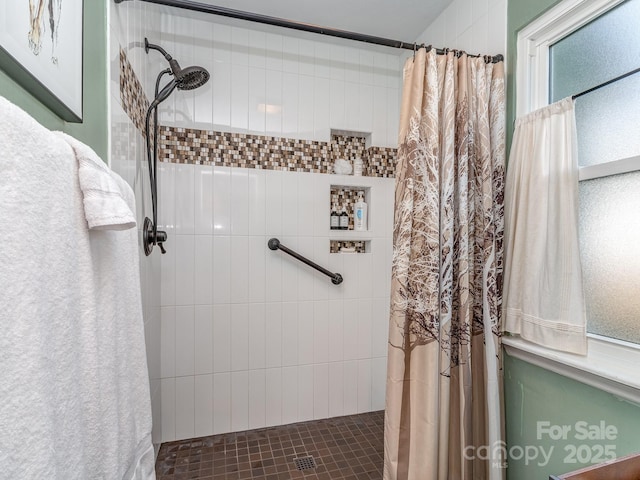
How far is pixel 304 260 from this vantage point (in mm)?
2008

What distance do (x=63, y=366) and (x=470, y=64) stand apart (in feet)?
5.60

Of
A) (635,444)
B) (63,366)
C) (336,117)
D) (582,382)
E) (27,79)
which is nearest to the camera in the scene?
(63,366)

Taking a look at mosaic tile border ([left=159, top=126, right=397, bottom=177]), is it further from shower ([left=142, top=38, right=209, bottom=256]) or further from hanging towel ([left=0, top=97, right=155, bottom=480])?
hanging towel ([left=0, top=97, right=155, bottom=480])

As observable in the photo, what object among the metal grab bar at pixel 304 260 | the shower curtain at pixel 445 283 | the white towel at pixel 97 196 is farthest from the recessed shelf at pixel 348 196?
the white towel at pixel 97 196

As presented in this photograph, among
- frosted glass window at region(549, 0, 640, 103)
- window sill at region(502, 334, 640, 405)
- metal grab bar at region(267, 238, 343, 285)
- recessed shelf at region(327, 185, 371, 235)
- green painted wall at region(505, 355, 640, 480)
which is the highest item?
frosted glass window at region(549, 0, 640, 103)

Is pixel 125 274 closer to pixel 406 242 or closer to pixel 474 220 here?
pixel 406 242

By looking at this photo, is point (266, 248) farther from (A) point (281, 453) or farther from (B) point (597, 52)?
(B) point (597, 52)

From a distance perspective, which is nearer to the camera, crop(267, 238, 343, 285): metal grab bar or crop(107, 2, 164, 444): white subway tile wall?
crop(107, 2, 164, 444): white subway tile wall

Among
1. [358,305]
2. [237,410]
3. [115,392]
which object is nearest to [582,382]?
[358,305]

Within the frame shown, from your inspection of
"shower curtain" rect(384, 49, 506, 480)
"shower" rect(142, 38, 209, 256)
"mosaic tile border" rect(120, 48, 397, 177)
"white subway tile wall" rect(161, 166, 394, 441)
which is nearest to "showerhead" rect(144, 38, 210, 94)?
"shower" rect(142, 38, 209, 256)

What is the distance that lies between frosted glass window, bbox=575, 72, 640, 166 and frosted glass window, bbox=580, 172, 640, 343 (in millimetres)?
97

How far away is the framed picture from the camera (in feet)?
1.88

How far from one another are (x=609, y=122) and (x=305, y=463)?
2040mm

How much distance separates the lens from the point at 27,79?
2.05ft
